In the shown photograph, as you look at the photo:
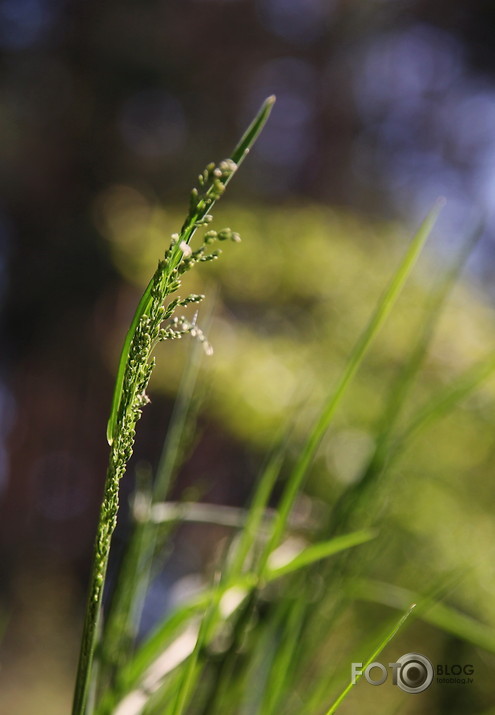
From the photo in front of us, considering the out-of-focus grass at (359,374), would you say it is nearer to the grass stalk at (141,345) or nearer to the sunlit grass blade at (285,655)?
the sunlit grass blade at (285,655)

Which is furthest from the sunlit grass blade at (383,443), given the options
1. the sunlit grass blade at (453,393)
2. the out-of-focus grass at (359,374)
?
the out-of-focus grass at (359,374)

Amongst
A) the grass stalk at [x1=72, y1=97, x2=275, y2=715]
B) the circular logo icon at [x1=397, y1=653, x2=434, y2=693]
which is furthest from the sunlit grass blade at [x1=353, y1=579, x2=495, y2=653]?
the grass stalk at [x1=72, y1=97, x2=275, y2=715]

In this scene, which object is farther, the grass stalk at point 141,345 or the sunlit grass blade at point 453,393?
the sunlit grass blade at point 453,393

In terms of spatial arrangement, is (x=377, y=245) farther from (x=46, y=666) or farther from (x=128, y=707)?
(x=46, y=666)

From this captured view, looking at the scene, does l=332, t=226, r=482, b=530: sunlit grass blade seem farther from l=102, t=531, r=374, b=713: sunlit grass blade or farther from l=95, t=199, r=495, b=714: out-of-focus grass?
l=95, t=199, r=495, b=714: out-of-focus grass

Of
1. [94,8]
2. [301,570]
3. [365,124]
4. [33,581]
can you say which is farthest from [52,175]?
[301,570]

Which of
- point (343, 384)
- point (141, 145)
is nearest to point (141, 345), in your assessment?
point (343, 384)

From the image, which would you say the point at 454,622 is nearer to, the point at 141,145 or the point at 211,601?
the point at 211,601

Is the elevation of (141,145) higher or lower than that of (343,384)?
higher

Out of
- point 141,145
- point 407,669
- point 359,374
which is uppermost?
point 141,145

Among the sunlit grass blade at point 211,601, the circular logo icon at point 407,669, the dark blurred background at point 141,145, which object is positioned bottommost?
the circular logo icon at point 407,669
